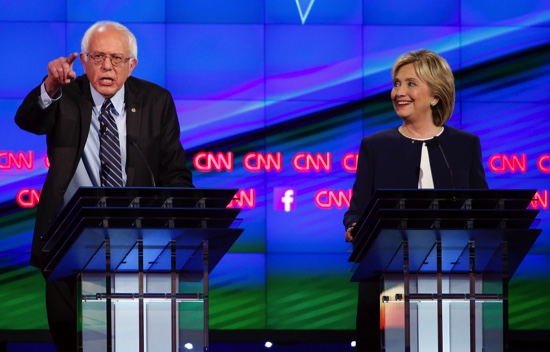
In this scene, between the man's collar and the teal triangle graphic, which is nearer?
the man's collar

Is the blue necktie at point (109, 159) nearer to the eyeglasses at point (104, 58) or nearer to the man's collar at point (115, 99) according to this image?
the man's collar at point (115, 99)

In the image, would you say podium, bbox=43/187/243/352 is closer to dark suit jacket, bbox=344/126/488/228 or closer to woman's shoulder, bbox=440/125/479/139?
dark suit jacket, bbox=344/126/488/228

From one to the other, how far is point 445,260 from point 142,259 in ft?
3.13

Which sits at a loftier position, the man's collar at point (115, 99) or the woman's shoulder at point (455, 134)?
the man's collar at point (115, 99)

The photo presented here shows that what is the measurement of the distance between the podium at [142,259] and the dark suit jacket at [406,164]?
81 centimetres

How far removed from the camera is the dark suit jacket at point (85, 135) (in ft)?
13.7

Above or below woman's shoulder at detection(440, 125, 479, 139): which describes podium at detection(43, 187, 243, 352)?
below

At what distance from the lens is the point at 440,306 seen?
150 inches

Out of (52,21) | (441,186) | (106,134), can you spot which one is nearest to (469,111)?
(52,21)

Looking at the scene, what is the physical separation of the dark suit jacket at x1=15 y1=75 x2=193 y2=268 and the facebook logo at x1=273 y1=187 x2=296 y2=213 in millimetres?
3514

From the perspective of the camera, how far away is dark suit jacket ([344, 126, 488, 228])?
443 centimetres

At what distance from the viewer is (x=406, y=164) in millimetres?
4457

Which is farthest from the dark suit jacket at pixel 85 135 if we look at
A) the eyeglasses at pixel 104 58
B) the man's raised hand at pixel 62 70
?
the man's raised hand at pixel 62 70

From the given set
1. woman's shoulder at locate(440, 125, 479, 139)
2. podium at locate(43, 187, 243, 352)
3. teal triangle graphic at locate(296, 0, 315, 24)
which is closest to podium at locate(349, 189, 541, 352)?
podium at locate(43, 187, 243, 352)
